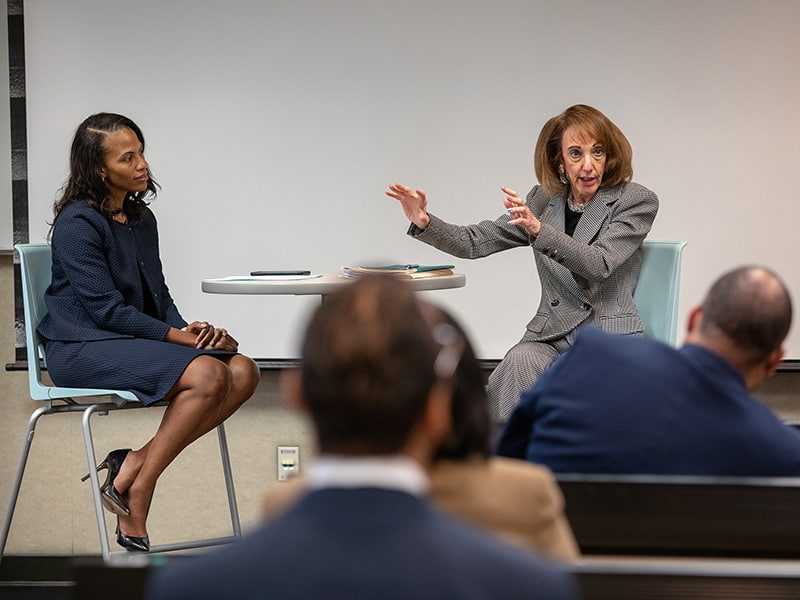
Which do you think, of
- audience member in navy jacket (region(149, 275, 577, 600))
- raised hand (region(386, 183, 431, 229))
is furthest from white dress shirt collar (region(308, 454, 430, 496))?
raised hand (region(386, 183, 431, 229))

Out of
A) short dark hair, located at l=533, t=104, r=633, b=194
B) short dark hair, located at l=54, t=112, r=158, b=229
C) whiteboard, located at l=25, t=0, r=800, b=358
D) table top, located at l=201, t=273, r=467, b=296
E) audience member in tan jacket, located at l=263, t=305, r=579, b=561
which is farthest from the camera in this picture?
whiteboard, located at l=25, t=0, r=800, b=358

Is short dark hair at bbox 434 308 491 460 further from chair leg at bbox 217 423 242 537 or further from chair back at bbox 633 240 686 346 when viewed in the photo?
chair leg at bbox 217 423 242 537

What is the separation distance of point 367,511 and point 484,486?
28cm

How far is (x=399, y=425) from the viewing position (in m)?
0.90

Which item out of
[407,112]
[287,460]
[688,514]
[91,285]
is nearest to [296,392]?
[688,514]

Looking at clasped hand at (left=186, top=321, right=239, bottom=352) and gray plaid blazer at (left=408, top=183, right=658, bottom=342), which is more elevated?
gray plaid blazer at (left=408, top=183, right=658, bottom=342)

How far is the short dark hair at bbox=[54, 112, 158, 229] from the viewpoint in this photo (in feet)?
10.8

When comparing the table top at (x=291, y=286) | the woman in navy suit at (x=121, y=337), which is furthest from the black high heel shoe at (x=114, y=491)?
the table top at (x=291, y=286)

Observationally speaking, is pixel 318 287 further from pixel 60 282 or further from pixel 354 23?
pixel 354 23

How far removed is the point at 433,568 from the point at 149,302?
9.10ft

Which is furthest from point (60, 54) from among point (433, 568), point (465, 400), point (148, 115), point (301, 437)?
point (433, 568)

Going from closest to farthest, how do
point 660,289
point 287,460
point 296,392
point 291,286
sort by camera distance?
point 296,392
point 291,286
point 660,289
point 287,460

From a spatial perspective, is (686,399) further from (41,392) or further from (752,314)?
(41,392)

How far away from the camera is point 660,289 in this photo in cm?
339
